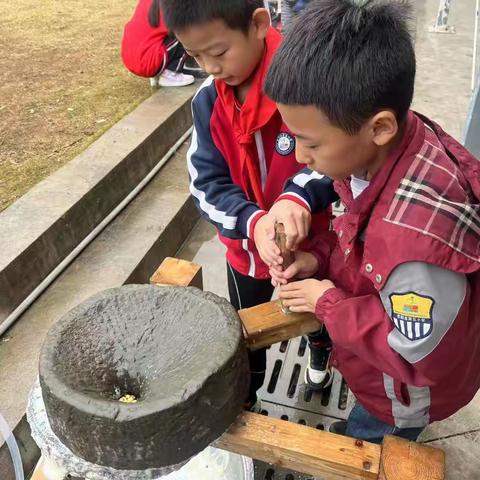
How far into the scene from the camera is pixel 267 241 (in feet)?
4.89

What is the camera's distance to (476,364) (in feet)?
4.50

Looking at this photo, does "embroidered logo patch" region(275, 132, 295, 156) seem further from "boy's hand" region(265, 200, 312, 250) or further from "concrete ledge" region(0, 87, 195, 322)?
"concrete ledge" region(0, 87, 195, 322)

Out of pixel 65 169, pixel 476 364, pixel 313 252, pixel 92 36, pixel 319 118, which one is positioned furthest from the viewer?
pixel 92 36

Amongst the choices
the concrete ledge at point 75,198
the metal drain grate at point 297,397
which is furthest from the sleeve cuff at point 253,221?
the concrete ledge at point 75,198

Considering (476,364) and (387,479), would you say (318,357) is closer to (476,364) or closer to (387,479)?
(476,364)

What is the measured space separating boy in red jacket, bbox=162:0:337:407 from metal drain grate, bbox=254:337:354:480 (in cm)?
57

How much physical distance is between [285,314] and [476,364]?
506mm

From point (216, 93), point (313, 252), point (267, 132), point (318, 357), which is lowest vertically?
point (318, 357)

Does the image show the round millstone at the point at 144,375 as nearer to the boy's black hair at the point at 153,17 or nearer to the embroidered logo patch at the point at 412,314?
the embroidered logo patch at the point at 412,314

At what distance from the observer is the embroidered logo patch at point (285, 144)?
1.68 meters

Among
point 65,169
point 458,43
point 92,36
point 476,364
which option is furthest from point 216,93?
point 458,43

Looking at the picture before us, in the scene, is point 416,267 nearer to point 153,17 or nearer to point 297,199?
point 297,199

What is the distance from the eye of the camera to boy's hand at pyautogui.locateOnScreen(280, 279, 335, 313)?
1351 millimetres

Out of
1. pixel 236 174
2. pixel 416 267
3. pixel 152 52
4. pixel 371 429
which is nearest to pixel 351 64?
pixel 416 267
